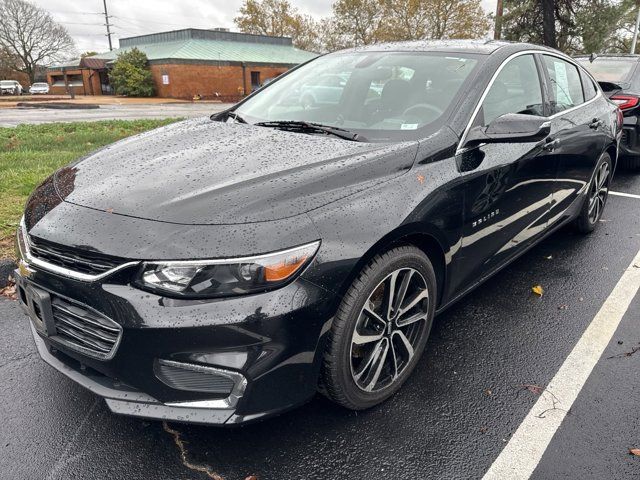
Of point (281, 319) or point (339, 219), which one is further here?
point (339, 219)

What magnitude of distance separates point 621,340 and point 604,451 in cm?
105

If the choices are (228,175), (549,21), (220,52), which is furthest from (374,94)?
(220,52)

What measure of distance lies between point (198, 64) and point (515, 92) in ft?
132

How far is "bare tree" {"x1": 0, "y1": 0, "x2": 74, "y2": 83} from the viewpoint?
53375 mm

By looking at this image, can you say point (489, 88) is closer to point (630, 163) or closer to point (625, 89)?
point (625, 89)

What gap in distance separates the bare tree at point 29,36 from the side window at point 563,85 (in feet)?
208

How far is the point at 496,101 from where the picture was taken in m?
2.90

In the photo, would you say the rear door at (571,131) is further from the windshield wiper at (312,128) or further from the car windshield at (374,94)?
the windshield wiper at (312,128)

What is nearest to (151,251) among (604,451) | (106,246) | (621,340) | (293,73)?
(106,246)

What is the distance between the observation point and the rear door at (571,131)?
3.49m

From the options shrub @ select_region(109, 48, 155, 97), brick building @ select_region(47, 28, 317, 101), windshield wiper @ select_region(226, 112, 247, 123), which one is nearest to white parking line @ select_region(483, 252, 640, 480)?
windshield wiper @ select_region(226, 112, 247, 123)

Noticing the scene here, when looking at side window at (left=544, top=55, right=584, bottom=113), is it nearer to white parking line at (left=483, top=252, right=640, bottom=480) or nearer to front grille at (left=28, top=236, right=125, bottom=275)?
white parking line at (left=483, top=252, right=640, bottom=480)

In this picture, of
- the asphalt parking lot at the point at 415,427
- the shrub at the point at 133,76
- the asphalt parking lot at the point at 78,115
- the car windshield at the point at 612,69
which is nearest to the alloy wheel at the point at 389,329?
the asphalt parking lot at the point at 415,427

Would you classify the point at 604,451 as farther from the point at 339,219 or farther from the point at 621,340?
the point at 339,219
